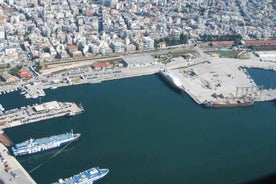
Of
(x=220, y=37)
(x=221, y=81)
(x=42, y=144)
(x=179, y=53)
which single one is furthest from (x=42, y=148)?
(x=220, y=37)

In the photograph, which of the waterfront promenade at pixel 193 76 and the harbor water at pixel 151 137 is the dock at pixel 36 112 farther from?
the waterfront promenade at pixel 193 76

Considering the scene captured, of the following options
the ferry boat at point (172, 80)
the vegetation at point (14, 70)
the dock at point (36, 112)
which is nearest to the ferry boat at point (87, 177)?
the dock at point (36, 112)

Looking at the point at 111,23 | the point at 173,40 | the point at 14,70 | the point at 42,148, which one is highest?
the point at 111,23

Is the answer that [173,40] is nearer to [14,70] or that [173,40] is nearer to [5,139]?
[14,70]

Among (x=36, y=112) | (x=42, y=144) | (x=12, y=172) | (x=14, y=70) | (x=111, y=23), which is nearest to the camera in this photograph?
(x=12, y=172)

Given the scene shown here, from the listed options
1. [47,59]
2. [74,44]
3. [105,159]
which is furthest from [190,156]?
[74,44]

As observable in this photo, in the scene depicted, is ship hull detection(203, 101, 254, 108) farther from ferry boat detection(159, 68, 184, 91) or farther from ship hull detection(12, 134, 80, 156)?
ship hull detection(12, 134, 80, 156)
